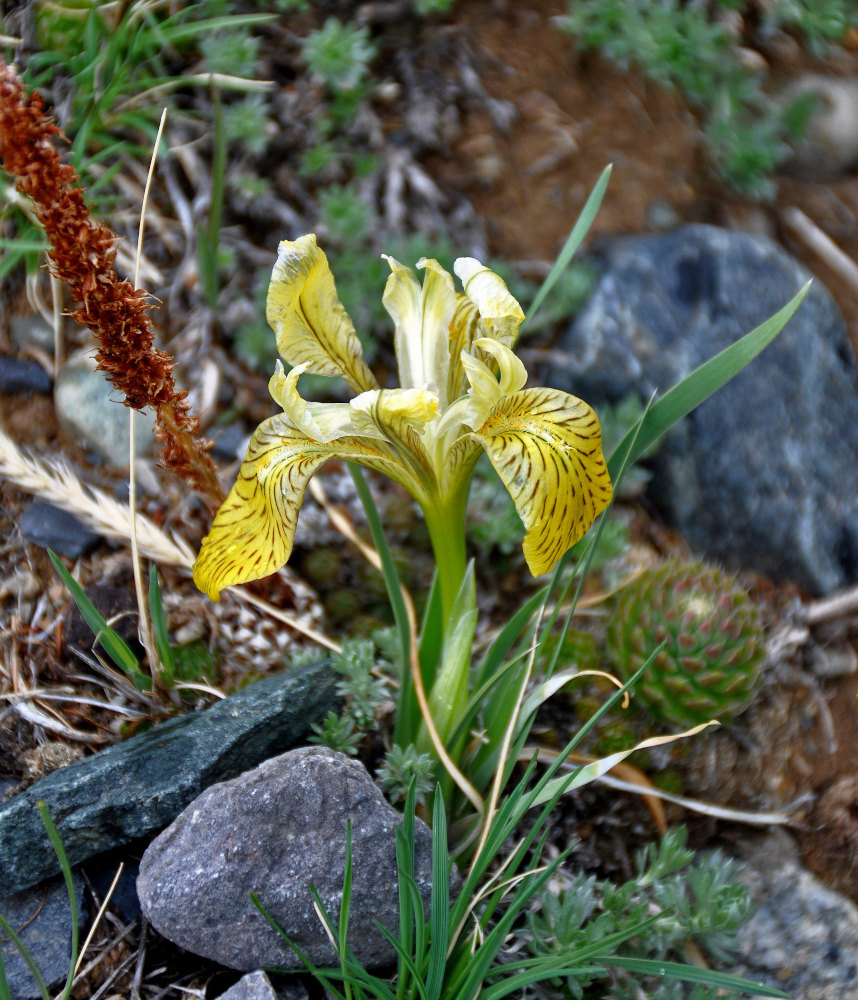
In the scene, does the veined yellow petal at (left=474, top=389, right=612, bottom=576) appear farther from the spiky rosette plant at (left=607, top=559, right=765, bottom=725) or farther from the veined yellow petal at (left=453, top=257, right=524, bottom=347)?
the spiky rosette plant at (left=607, top=559, right=765, bottom=725)

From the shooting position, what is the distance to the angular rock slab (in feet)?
5.79

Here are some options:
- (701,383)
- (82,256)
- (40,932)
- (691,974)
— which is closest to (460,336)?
(701,383)

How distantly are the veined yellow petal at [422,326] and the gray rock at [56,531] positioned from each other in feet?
4.05

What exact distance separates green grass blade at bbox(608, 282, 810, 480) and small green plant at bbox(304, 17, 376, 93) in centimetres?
215

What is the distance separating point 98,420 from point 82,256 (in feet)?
4.44

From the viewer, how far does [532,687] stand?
239 centimetres

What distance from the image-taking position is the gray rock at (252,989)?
5.61ft

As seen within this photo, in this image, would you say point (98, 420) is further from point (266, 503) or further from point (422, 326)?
point (422, 326)

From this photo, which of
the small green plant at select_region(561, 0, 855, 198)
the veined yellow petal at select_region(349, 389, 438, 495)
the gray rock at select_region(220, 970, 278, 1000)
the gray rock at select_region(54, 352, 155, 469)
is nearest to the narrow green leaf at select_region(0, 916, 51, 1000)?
the gray rock at select_region(220, 970, 278, 1000)

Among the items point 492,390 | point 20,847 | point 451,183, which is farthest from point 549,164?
point 20,847

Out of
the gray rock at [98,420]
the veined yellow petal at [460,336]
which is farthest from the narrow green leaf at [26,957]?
the gray rock at [98,420]

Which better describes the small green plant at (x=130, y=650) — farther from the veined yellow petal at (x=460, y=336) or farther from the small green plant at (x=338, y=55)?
the small green plant at (x=338, y=55)

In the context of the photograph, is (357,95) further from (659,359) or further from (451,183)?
(659,359)

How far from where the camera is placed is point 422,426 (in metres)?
1.74
